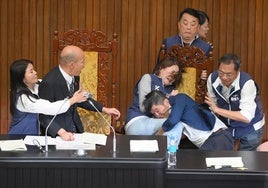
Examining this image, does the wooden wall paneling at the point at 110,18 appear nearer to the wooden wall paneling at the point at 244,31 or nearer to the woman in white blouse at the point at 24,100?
the wooden wall paneling at the point at 244,31

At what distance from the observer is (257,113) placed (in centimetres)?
477

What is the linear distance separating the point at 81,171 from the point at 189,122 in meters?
1.13

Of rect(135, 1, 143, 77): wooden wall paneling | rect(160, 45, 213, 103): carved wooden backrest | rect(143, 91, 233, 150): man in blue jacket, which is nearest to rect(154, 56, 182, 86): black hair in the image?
rect(160, 45, 213, 103): carved wooden backrest

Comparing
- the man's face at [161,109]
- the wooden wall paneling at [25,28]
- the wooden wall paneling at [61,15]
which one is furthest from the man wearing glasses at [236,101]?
the wooden wall paneling at [25,28]

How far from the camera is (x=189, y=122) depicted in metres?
4.21

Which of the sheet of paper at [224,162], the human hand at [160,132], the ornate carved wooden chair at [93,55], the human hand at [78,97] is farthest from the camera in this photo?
the ornate carved wooden chair at [93,55]

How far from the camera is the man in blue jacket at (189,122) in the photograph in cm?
418

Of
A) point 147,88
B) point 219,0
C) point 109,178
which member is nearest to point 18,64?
point 147,88

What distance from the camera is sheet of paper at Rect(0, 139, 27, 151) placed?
352 cm

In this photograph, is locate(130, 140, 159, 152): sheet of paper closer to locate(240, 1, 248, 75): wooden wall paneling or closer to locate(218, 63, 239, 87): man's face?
locate(218, 63, 239, 87): man's face

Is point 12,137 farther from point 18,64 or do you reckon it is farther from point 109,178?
point 109,178

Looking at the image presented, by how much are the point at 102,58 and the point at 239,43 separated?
171cm

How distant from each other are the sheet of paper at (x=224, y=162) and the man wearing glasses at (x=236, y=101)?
1.01m

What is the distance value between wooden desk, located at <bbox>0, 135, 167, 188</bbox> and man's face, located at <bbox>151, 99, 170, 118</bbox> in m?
1.00
